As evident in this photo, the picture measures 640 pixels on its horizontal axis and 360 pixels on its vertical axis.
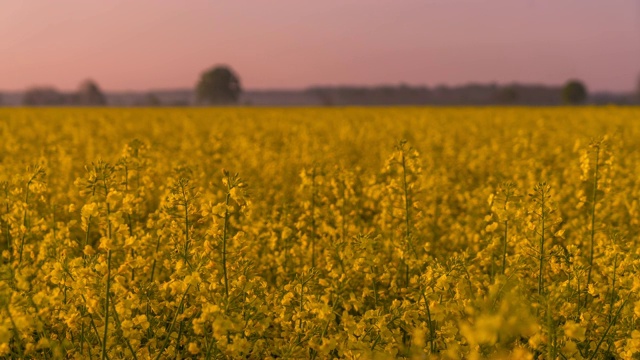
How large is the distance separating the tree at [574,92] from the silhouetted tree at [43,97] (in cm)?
8222

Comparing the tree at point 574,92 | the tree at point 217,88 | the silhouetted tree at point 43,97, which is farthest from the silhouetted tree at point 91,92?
the tree at point 574,92

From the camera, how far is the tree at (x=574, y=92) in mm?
92562

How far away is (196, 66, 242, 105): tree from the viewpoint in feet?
333

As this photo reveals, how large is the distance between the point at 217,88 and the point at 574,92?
5993 centimetres

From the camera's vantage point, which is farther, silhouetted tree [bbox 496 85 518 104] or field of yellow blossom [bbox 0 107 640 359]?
silhouetted tree [bbox 496 85 518 104]

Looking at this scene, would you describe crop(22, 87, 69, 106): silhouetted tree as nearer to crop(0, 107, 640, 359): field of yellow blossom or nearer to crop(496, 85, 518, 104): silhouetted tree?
crop(496, 85, 518, 104): silhouetted tree

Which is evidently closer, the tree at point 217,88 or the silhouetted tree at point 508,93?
the silhouetted tree at point 508,93

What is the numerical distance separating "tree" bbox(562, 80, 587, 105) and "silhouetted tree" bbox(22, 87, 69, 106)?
270ft

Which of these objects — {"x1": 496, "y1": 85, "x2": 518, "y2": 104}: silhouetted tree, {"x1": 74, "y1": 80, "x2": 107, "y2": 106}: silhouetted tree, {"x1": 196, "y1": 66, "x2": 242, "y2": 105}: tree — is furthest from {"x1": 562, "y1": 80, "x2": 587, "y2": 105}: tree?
{"x1": 74, "y1": 80, "x2": 107, "y2": 106}: silhouetted tree

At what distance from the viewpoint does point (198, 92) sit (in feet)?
341

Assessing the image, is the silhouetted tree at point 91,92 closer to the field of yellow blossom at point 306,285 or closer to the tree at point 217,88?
the tree at point 217,88

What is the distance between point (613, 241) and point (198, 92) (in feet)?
342

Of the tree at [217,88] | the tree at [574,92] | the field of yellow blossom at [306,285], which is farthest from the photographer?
the tree at [217,88]

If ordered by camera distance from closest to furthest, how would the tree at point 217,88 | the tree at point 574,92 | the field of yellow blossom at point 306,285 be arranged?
the field of yellow blossom at point 306,285
the tree at point 574,92
the tree at point 217,88
